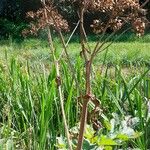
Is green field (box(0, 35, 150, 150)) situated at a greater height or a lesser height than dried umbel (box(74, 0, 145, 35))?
lesser

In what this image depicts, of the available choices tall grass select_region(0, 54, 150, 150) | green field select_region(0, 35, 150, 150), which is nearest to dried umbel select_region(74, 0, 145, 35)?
green field select_region(0, 35, 150, 150)

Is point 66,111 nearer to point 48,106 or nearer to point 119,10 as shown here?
point 48,106

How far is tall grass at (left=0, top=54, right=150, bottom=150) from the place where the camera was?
2.50 m

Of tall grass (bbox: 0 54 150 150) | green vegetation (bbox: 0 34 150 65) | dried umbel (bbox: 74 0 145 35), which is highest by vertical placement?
dried umbel (bbox: 74 0 145 35)

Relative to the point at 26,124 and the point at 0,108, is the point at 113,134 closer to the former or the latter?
the point at 26,124

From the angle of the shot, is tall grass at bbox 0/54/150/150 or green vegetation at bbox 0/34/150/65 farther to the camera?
green vegetation at bbox 0/34/150/65

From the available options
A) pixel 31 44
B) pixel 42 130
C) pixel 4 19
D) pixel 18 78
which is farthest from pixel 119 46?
pixel 42 130

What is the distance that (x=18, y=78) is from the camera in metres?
3.39

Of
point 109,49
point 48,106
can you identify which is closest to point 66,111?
point 48,106

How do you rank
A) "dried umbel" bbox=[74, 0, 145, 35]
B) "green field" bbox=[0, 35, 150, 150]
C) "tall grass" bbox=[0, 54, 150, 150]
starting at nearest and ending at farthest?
"dried umbel" bbox=[74, 0, 145, 35]
"green field" bbox=[0, 35, 150, 150]
"tall grass" bbox=[0, 54, 150, 150]

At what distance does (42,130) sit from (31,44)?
9270 millimetres

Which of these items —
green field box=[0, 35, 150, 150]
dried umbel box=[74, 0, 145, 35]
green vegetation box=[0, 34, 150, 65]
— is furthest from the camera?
green vegetation box=[0, 34, 150, 65]

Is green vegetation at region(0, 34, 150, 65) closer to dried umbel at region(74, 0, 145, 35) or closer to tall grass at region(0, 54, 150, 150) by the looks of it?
tall grass at region(0, 54, 150, 150)

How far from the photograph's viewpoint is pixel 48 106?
2494 mm
